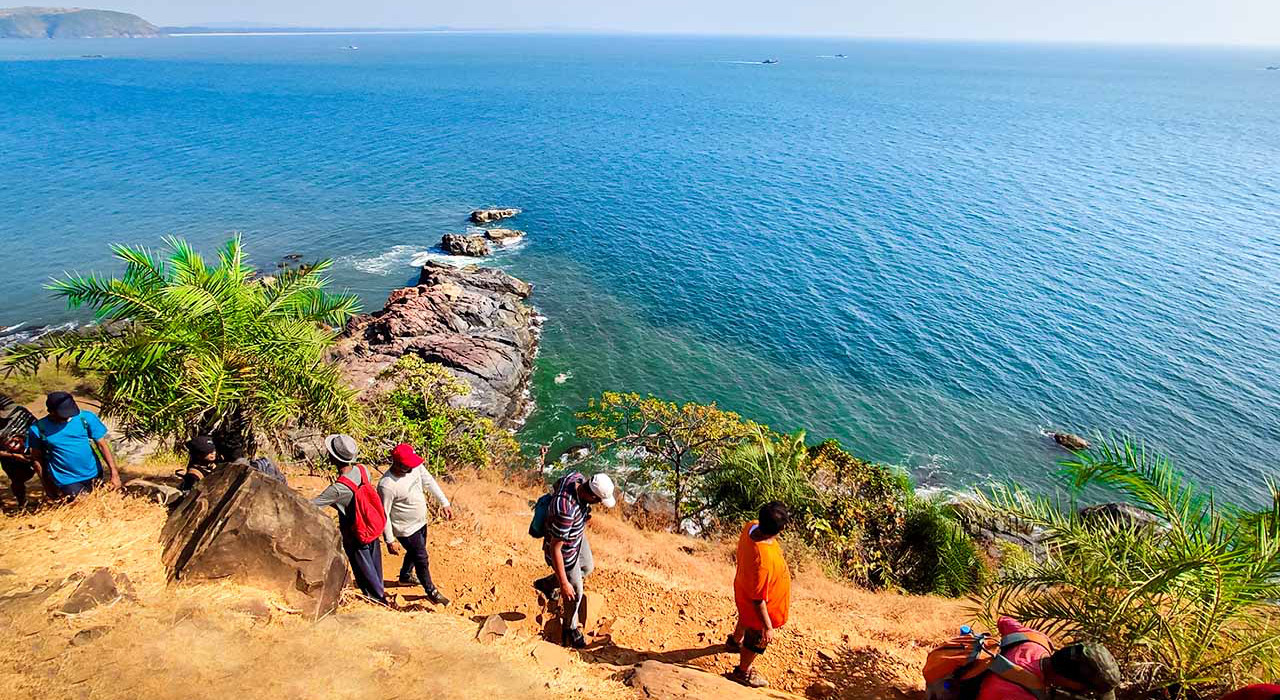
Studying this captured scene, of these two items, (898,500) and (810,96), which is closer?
(898,500)

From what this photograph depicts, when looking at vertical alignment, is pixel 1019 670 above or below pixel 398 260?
above

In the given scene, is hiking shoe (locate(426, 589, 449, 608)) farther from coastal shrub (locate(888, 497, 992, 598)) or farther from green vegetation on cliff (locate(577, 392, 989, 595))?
coastal shrub (locate(888, 497, 992, 598))

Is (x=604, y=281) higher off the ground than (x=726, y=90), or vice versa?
(x=726, y=90)

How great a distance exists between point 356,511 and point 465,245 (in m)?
46.0

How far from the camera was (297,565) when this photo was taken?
22.3 ft

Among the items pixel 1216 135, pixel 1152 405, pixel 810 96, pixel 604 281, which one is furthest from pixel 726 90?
pixel 1152 405

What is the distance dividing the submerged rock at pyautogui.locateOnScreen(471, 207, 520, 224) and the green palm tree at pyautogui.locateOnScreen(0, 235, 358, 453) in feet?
164

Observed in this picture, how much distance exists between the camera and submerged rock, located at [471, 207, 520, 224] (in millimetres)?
58406

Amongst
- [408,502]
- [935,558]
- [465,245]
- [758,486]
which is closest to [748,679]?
[408,502]

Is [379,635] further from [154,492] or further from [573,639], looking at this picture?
[154,492]

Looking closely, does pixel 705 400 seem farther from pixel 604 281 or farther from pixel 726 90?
pixel 726 90

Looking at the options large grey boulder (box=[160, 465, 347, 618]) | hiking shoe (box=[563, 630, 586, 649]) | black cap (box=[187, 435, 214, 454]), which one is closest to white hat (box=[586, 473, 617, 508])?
hiking shoe (box=[563, 630, 586, 649])

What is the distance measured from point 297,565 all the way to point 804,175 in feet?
258

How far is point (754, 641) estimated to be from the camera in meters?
7.24
